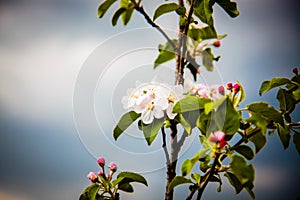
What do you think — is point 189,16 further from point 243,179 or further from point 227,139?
point 243,179

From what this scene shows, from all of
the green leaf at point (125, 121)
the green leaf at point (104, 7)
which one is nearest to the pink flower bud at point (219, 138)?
the green leaf at point (125, 121)

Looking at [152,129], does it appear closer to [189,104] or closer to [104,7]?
[189,104]

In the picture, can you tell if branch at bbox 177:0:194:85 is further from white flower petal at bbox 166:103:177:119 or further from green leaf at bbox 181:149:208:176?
green leaf at bbox 181:149:208:176

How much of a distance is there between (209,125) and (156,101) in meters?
0.14

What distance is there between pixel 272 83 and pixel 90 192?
572mm

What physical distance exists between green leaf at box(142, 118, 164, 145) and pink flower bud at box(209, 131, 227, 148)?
0.14m

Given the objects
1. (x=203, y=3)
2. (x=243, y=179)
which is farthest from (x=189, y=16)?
(x=243, y=179)

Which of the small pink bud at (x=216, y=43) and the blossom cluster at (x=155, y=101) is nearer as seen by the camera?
the blossom cluster at (x=155, y=101)

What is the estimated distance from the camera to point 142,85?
88cm

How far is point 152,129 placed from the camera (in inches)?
32.2

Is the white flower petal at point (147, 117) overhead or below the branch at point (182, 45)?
below

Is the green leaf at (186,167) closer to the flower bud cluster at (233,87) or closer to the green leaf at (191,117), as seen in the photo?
the green leaf at (191,117)

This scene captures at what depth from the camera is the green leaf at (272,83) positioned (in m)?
0.93

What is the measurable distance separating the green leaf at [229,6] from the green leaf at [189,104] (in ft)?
1.08
